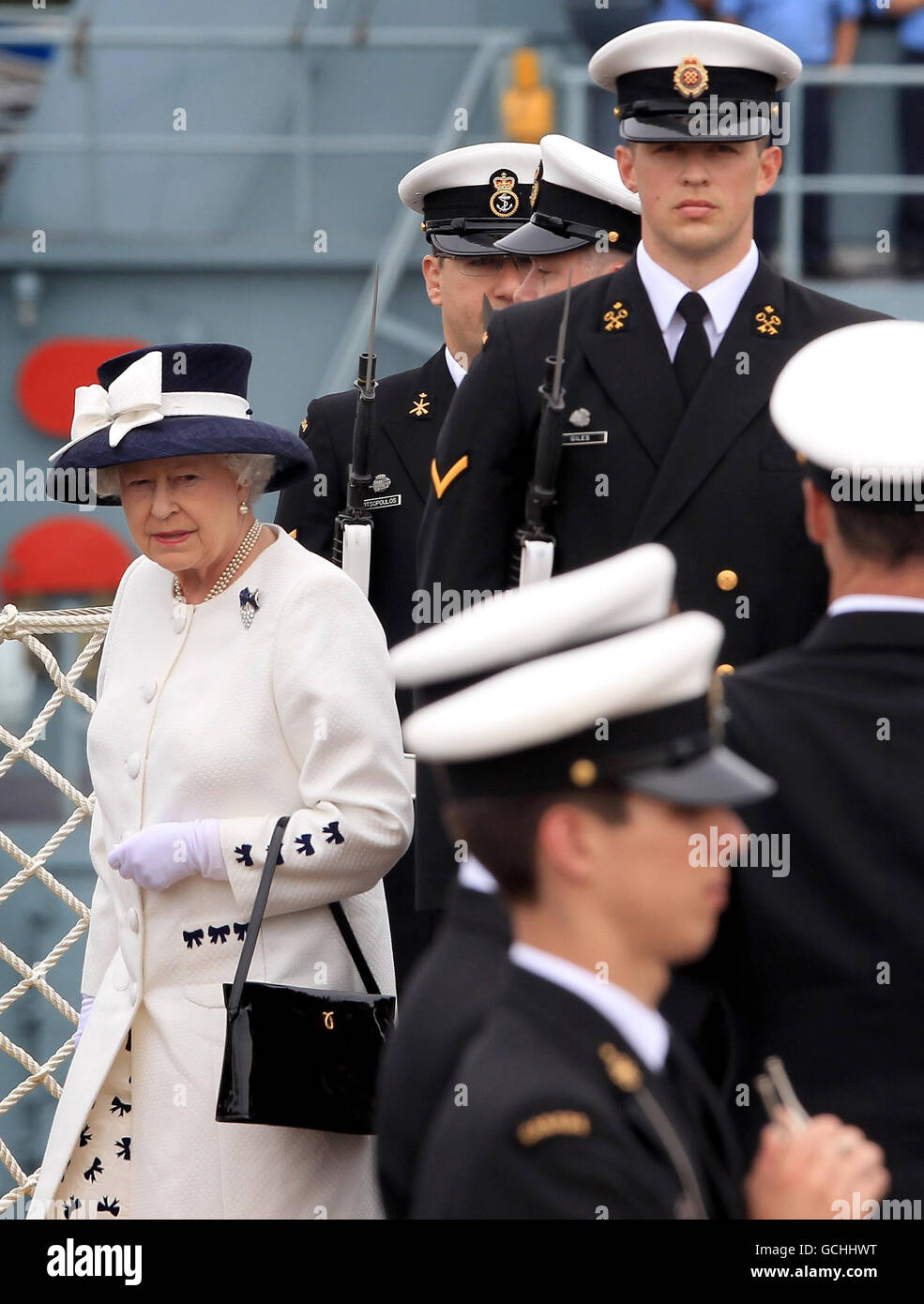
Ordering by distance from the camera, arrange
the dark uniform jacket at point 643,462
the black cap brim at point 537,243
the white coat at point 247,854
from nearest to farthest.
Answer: the dark uniform jacket at point 643,462 < the white coat at point 247,854 < the black cap brim at point 537,243

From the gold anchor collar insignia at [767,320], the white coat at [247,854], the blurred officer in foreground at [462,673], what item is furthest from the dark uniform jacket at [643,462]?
the blurred officer in foreground at [462,673]

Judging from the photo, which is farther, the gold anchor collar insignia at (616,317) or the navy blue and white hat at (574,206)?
the navy blue and white hat at (574,206)

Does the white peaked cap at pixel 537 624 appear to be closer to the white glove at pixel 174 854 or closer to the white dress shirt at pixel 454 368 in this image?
the white glove at pixel 174 854

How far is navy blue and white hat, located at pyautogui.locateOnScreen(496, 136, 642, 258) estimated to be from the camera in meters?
3.44

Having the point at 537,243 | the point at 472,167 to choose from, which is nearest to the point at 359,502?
the point at 537,243

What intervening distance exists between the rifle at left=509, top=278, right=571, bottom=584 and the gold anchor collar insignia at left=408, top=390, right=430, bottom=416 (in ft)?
3.61

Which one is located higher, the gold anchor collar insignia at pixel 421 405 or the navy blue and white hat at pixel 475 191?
the navy blue and white hat at pixel 475 191

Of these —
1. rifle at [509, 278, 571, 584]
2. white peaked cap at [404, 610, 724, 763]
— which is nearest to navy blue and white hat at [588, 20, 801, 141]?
rifle at [509, 278, 571, 584]

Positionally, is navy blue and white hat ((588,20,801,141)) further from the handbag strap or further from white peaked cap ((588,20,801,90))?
the handbag strap

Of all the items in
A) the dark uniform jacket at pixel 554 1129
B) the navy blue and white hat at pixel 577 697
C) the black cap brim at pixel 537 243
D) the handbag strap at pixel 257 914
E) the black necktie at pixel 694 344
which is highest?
the black cap brim at pixel 537 243

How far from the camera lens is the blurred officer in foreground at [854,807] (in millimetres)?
1764

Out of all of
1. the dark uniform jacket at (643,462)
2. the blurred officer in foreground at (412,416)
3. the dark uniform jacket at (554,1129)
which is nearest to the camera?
the dark uniform jacket at (554,1129)

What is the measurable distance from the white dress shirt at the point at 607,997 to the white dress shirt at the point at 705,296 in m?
1.28

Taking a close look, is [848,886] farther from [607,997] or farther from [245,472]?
[245,472]
